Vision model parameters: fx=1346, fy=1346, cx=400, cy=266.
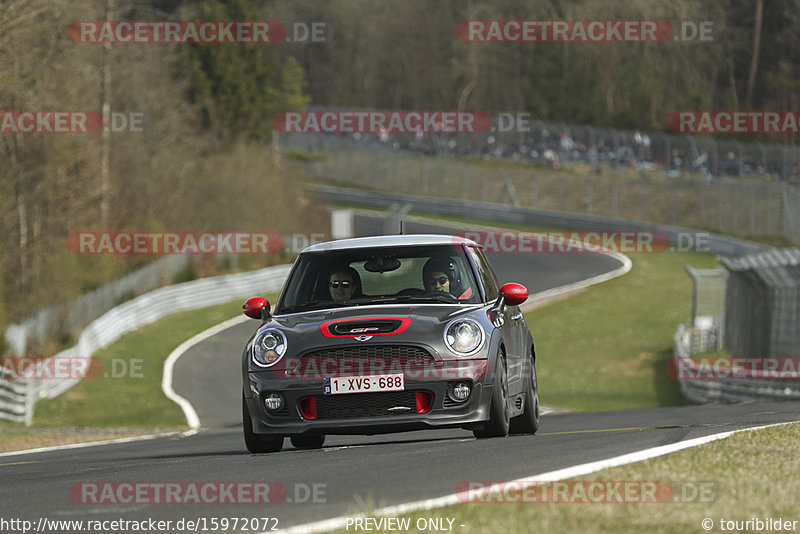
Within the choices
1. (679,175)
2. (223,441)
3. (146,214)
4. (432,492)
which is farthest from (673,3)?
(432,492)

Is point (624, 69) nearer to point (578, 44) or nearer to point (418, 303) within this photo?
point (578, 44)

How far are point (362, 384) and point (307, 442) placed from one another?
184cm

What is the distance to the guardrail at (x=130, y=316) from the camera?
2516 centimetres

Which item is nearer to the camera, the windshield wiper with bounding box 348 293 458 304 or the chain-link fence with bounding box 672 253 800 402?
the windshield wiper with bounding box 348 293 458 304

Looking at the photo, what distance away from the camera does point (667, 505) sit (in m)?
6.31

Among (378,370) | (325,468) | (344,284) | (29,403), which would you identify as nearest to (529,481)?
(325,468)

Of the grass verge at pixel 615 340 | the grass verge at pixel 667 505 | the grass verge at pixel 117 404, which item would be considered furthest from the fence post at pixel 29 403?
the grass verge at pixel 667 505

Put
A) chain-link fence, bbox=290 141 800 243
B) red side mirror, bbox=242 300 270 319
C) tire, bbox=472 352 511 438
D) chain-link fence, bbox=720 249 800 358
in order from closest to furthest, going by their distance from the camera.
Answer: tire, bbox=472 352 511 438, red side mirror, bbox=242 300 270 319, chain-link fence, bbox=720 249 800 358, chain-link fence, bbox=290 141 800 243

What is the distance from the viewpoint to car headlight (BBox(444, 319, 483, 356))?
9.87 metres

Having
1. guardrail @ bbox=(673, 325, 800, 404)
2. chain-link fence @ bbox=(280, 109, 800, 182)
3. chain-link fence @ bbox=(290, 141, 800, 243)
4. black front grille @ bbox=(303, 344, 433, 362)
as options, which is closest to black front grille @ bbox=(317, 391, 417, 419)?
black front grille @ bbox=(303, 344, 433, 362)

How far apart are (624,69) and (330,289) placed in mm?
82831

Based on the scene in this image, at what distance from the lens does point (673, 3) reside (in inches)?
3561

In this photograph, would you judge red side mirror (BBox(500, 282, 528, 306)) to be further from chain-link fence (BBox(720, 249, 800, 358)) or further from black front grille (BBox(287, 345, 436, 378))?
chain-link fence (BBox(720, 249, 800, 358))

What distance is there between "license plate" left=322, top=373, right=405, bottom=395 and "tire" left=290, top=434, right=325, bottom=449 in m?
1.47
